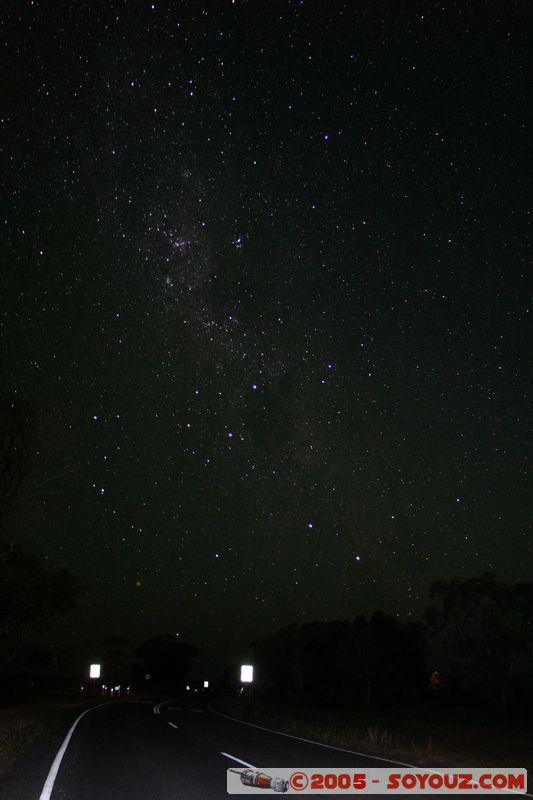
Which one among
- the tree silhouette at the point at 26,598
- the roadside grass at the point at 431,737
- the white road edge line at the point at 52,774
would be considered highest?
the tree silhouette at the point at 26,598

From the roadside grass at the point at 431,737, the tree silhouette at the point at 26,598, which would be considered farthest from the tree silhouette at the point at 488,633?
the tree silhouette at the point at 26,598

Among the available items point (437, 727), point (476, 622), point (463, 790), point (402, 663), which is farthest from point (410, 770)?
point (402, 663)

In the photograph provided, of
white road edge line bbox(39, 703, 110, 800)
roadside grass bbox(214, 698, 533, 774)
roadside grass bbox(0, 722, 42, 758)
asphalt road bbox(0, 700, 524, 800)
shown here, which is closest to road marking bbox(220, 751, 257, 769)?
asphalt road bbox(0, 700, 524, 800)

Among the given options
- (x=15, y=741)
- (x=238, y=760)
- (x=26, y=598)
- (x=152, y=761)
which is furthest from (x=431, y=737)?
(x=26, y=598)

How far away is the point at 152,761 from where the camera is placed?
1417 centimetres

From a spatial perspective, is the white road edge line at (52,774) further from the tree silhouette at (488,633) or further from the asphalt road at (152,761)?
the tree silhouette at (488,633)

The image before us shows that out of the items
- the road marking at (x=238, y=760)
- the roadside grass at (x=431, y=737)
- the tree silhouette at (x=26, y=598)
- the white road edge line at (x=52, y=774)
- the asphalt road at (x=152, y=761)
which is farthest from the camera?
the tree silhouette at (x=26, y=598)

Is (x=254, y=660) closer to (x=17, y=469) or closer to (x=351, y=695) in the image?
(x=351, y=695)

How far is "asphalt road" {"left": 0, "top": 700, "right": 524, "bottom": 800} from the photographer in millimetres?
10531

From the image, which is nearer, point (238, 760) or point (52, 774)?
point (52, 774)

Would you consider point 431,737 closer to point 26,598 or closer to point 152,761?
point 152,761

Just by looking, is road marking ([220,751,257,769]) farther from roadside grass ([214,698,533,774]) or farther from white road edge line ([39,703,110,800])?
roadside grass ([214,698,533,774])

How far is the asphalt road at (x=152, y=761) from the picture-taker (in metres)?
10.5

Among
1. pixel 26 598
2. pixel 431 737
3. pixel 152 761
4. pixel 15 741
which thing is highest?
pixel 26 598
